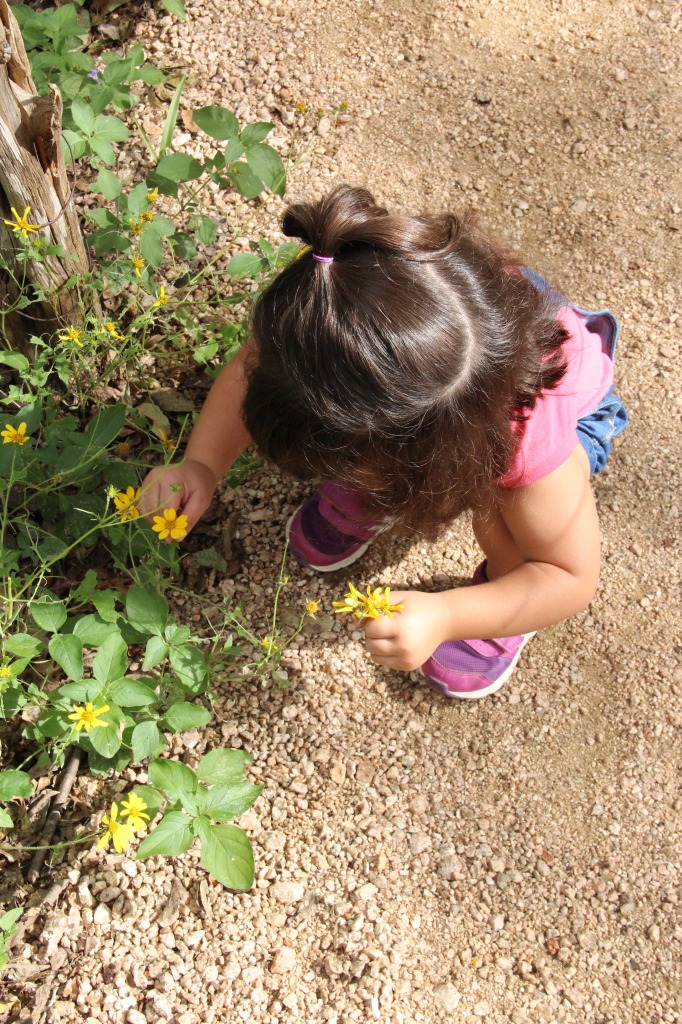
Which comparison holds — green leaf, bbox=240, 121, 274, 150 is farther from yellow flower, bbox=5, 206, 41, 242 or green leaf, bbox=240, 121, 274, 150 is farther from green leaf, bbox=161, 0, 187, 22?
green leaf, bbox=161, 0, 187, 22

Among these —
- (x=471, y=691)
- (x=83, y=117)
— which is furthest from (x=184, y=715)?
(x=83, y=117)

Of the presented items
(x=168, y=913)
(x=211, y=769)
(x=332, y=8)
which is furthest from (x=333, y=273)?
(x=332, y=8)

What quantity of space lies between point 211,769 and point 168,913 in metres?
0.35

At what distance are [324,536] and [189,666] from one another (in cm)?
50

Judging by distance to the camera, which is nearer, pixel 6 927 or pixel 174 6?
pixel 6 927

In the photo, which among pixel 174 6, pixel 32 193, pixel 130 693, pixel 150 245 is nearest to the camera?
pixel 130 693

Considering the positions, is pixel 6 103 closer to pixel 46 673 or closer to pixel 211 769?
pixel 46 673

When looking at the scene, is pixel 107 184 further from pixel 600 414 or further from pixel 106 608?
pixel 600 414

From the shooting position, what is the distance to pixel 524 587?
1449 millimetres

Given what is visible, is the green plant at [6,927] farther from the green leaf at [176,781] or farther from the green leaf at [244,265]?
the green leaf at [244,265]

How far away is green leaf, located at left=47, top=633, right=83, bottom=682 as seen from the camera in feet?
3.77

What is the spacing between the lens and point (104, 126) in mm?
1544

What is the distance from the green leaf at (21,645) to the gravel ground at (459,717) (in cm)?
41

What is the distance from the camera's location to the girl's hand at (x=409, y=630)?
1.33 m
